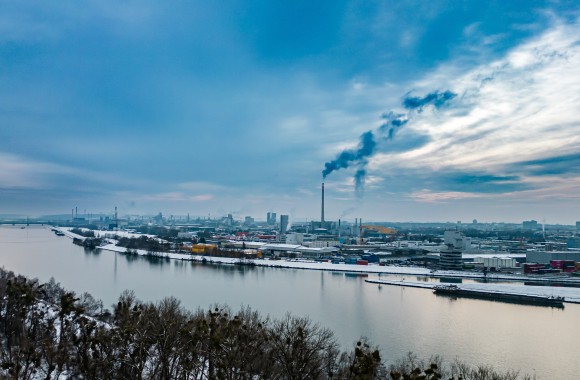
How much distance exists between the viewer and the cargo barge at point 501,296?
7.82 meters

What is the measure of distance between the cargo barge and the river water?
29 cm

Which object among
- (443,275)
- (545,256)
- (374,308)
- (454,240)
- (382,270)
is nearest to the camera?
(374,308)

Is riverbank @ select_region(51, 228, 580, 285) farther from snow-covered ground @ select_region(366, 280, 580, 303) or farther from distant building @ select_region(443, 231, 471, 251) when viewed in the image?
snow-covered ground @ select_region(366, 280, 580, 303)

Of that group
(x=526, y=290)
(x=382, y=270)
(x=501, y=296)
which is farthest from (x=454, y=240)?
(x=501, y=296)

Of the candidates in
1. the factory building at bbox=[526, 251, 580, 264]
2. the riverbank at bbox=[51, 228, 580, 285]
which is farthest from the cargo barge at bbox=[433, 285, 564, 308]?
the factory building at bbox=[526, 251, 580, 264]

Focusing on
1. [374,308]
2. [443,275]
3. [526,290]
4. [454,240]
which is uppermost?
[454,240]

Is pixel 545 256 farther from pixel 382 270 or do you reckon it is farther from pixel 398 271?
pixel 382 270

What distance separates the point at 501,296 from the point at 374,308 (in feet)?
10.7

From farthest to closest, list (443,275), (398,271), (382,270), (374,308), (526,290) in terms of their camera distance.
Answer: (382,270)
(398,271)
(443,275)
(526,290)
(374,308)

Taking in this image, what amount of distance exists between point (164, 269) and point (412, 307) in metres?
6.83

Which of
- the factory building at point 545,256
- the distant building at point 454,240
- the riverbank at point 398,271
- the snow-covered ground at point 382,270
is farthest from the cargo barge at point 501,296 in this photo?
the factory building at point 545,256

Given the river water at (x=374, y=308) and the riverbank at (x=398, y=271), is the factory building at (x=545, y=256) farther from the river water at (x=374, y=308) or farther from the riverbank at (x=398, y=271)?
the river water at (x=374, y=308)

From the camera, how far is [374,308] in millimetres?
6668

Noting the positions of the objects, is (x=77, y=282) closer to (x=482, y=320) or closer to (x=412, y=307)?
(x=412, y=307)
